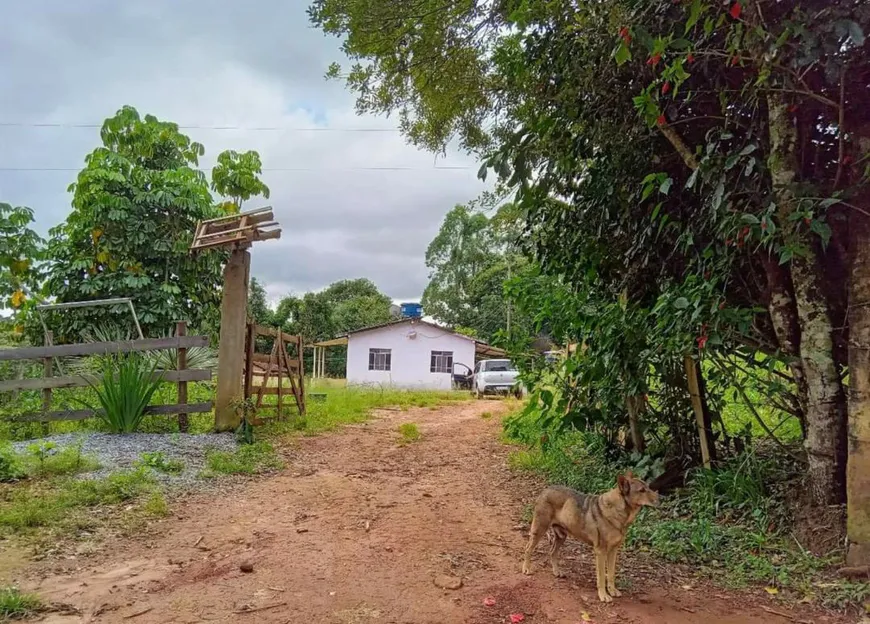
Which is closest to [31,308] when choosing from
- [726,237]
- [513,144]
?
[513,144]

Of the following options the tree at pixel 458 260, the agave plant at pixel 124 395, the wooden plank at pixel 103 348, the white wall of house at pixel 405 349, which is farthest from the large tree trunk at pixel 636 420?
the tree at pixel 458 260

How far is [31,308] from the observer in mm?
10727

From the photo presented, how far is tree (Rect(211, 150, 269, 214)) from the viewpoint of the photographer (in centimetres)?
1108

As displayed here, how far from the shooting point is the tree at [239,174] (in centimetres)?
1108

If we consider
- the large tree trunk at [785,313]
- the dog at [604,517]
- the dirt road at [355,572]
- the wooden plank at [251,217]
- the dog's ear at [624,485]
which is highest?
the wooden plank at [251,217]

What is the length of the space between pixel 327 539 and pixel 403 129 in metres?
6.12

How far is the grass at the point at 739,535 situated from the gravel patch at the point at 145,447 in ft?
12.9

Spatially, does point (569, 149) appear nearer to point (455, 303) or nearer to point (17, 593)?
point (17, 593)

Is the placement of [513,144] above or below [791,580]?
above

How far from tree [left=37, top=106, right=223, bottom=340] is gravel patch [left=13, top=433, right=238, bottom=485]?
5.21 meters

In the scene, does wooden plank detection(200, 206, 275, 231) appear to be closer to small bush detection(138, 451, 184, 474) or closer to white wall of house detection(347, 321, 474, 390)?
small bush detection(138, 451, 184, 474)

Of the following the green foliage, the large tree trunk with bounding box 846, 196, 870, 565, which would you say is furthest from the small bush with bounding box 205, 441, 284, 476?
the green foliage

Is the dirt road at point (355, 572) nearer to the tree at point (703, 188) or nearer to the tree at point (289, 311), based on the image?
the tree at point (703, 188)

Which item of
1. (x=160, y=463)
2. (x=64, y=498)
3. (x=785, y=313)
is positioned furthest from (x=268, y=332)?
(x=785, y=313)
